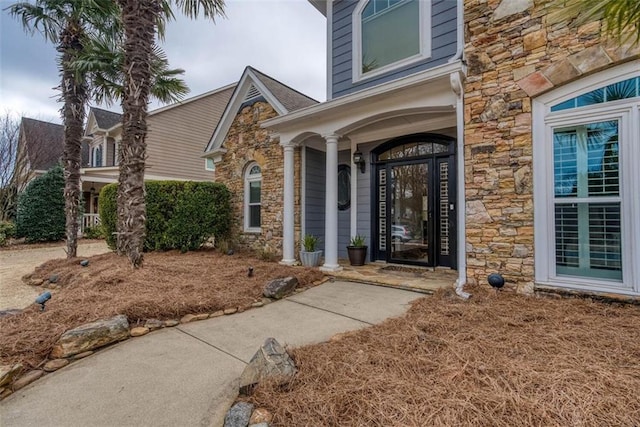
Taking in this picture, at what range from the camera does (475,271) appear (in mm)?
4168

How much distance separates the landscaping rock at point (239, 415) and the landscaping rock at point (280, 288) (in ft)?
8.04

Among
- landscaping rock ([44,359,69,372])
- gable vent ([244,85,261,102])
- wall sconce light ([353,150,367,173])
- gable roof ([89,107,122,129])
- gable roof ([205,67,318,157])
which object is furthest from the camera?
gable roof ([89,107,122,129])

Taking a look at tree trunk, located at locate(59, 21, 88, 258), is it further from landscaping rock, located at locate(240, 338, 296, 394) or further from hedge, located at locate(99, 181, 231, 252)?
landscaping rock, located at locate(240, 338, 296, 394)

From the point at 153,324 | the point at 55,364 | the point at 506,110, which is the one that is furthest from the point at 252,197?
the point at 506,110

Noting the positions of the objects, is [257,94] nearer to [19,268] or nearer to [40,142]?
[19,268]

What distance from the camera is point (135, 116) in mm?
4957

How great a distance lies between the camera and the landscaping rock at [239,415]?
5.82 ft

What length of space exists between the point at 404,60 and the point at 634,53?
3443mm

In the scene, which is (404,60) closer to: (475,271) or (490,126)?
(490,126)

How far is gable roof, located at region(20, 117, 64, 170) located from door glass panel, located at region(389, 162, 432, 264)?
14637 millimetres

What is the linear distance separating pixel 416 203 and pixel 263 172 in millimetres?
3797

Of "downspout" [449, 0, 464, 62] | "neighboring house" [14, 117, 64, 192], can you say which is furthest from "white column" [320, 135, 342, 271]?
"neighboring house" [14, 117, 64, 192]

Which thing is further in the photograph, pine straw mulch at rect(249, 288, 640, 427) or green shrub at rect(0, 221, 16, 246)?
green shrub at rect(0, 221, 16, 246)

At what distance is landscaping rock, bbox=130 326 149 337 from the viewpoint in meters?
3.11
